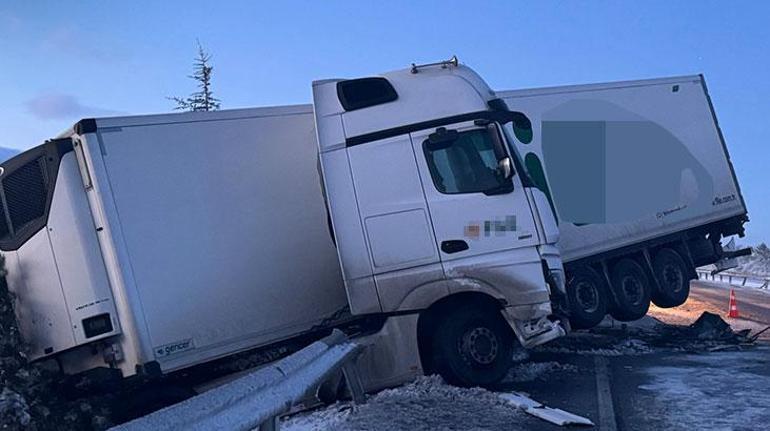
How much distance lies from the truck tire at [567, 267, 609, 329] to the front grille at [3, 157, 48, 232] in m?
7.53

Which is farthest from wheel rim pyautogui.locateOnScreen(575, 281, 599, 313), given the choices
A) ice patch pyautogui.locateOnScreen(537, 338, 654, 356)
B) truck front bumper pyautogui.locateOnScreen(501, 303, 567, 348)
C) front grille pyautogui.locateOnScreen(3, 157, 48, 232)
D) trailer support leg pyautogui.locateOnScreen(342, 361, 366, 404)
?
front grille pyautogui.locateOnScreen(3, 157, 48, 232)

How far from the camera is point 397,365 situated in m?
7.79

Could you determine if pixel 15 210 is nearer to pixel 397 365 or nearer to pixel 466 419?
pixel 397 365

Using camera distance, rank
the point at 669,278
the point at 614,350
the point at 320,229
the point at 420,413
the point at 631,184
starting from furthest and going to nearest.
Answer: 1. the point at 669,278
2. the point at 631,184
3. the point at 614,350
4. the point at 320,229
5. the point at 420,413

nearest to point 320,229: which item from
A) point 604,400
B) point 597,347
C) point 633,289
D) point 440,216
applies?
point 440,216

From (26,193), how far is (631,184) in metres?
8.96

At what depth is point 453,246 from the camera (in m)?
7.76

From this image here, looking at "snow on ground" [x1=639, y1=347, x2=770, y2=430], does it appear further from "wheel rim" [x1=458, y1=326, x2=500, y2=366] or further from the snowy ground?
"wheel rim" [x1=458, y1=326, x2=500, y2=366]

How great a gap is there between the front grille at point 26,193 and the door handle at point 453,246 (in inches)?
147

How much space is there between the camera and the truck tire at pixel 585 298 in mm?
11547

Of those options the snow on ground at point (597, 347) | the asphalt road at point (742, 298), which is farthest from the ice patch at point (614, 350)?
the asphalt road at point (742, 298)

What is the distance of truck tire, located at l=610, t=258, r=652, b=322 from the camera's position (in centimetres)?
1234

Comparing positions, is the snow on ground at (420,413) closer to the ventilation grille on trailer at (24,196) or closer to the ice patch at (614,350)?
the ventilation grille on trailer at (24,196)

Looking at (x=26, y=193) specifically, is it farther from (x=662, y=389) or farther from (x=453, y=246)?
(x=662, y=389)
